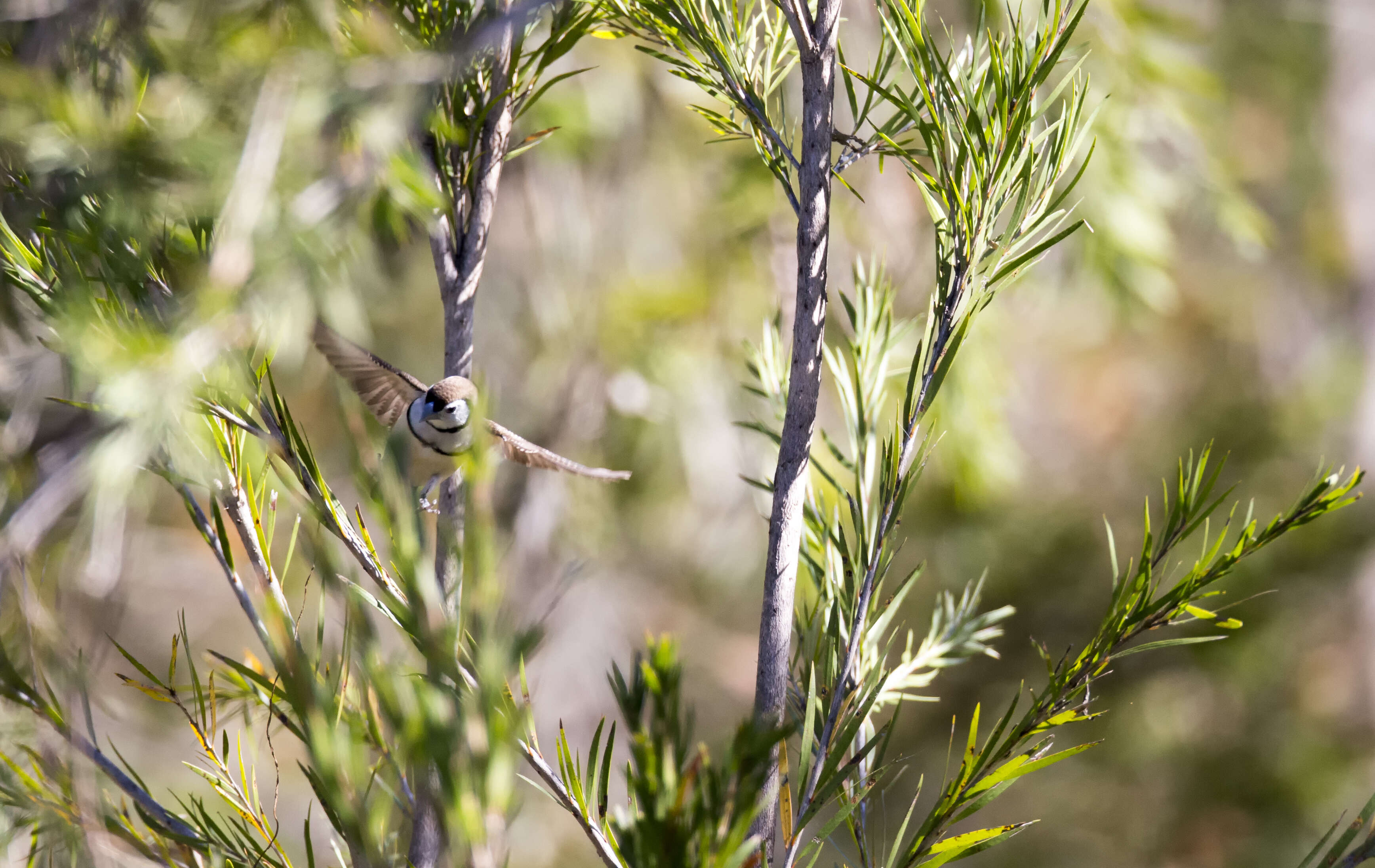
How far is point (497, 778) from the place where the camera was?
30 cm

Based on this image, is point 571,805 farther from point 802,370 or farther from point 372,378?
point 372,378

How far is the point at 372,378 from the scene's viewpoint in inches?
35.7

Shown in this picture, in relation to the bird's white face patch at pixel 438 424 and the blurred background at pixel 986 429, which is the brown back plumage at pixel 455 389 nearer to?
the bird's white face patch at pixel 438 424

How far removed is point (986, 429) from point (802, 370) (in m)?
1.32

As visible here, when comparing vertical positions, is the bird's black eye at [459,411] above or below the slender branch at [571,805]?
above

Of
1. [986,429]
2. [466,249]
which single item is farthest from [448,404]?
[986,429]

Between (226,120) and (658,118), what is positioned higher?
(658,118)

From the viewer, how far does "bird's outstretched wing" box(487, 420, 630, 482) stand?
0.59 metres

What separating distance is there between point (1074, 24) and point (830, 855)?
115 inches

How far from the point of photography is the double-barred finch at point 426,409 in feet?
2.01

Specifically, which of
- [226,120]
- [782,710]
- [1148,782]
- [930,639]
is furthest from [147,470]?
[1148,782]

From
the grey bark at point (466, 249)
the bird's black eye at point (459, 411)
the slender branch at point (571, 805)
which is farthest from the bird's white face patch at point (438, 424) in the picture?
the slender branch at point (571, 805)

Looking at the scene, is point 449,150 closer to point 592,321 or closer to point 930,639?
point 930,639

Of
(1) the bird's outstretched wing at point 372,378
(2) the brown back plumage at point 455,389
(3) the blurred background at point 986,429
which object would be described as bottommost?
(2) the brown back plumage at point 455,389
